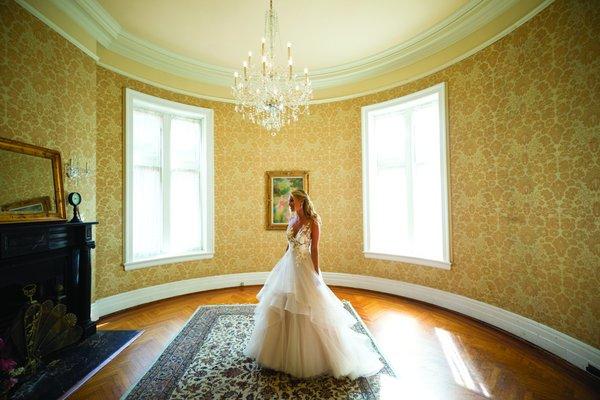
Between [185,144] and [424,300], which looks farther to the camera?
[185,144]

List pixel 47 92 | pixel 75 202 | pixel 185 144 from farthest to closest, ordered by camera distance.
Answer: pixel 185 144
pixel 75 202
pixel 47 92

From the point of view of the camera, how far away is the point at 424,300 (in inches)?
160

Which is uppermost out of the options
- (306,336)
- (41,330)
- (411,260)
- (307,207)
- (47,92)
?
(47,92)

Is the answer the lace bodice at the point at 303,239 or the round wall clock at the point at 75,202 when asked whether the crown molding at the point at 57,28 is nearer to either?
the round wall clock at the point at 75,202

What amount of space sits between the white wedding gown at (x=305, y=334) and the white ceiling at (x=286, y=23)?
10.6 ft

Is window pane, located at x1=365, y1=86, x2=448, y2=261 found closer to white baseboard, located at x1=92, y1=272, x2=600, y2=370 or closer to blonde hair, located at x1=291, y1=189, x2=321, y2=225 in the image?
white baseboard, located at x1=92, y1=272, x2=600, y2=370

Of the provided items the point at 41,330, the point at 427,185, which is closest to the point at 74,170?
the point at 41,330

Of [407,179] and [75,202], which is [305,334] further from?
[407,179]

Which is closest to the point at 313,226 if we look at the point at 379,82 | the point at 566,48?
the point at 566,48

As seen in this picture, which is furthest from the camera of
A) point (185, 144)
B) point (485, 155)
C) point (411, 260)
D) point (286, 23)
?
point (185, 144)

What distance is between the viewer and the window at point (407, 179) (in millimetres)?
4012

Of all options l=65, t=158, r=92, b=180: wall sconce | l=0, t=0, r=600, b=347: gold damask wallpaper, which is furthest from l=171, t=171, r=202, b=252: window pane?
l=65, t=158, r=92, b=180: wall sconce

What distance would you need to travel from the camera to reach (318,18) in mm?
3451

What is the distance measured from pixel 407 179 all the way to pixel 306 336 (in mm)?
3281
